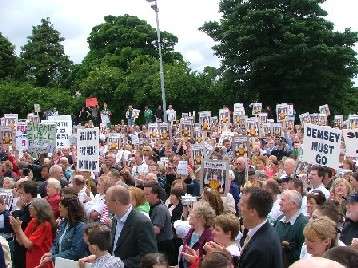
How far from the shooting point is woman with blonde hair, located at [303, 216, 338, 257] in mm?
5879

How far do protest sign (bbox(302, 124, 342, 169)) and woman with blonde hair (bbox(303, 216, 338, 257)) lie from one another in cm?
607

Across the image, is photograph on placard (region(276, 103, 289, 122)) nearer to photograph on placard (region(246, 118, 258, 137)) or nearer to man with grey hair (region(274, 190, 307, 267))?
photograph on placard (region(246, 118, 258, 137))

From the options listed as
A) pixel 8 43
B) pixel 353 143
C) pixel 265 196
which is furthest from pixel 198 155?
pixel 8 43

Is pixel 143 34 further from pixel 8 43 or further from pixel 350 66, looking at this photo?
pixel 350 66

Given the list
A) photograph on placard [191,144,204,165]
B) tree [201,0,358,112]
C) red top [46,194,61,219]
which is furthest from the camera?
tree [201,0,358,112]

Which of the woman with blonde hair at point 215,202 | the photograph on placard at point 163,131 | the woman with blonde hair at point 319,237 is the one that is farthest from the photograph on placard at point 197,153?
the woman with blonde hair at point 319,237

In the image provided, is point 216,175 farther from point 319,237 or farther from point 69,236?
point 319,237

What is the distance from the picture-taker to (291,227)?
299 inches

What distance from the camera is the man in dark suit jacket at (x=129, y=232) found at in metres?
6.95

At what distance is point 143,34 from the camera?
222 feet

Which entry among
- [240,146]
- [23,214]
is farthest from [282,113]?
[23,214]

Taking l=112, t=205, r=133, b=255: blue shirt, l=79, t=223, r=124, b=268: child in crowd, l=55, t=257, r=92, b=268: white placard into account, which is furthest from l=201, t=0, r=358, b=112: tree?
l=79, t=223, r=124, b=268: child in crowd

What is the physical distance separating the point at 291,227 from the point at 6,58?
68592mm

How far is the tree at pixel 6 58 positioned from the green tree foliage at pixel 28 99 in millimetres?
13286
